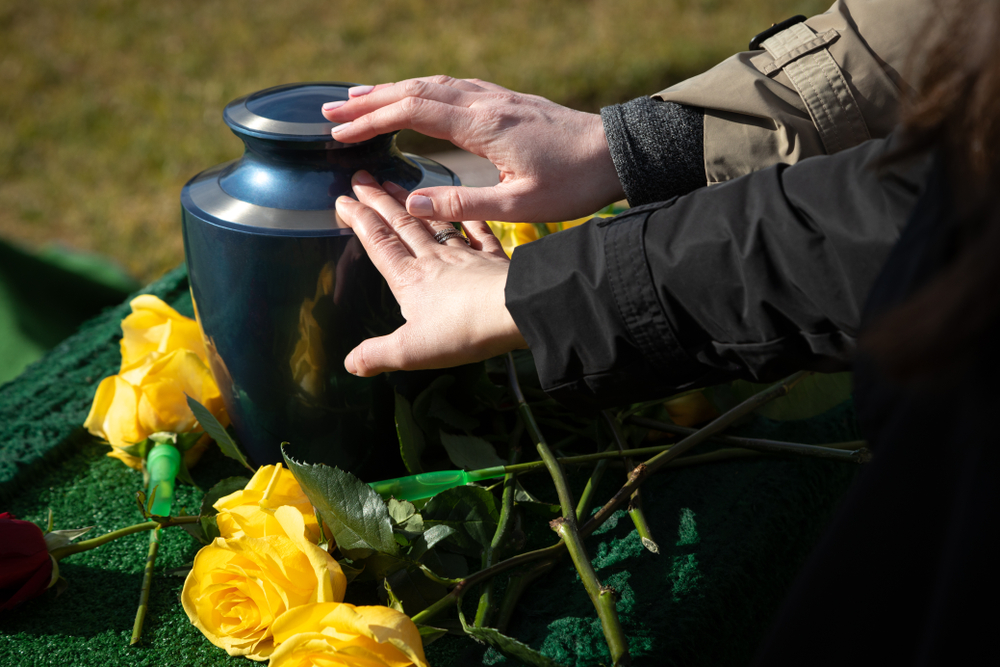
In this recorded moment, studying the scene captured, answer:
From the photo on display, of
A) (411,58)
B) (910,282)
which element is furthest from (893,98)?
(411,58)

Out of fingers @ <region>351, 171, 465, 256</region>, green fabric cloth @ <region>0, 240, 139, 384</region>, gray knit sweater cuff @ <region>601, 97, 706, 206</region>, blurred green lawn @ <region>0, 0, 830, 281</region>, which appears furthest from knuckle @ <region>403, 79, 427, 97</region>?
blurred green lawn @ <region>0, 0, 830, 281</region>

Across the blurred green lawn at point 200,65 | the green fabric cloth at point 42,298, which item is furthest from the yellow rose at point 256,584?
the blurred green lawn at point 200,65

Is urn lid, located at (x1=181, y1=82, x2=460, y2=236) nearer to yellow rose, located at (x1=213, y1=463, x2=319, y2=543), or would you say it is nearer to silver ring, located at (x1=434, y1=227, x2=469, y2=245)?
silver ring, located at (x1=434, y1=227, x2=469, y2=245)

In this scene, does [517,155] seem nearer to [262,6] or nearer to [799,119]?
[799,119]

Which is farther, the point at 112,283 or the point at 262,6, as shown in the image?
the point at 262,6

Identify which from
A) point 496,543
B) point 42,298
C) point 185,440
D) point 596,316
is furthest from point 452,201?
point 42,298

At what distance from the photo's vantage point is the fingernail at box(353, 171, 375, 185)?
0.77 meters

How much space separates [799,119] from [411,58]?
116 inches

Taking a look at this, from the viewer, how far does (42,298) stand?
1601 mm

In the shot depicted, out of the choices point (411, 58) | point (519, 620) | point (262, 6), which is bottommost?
point (519, 620)

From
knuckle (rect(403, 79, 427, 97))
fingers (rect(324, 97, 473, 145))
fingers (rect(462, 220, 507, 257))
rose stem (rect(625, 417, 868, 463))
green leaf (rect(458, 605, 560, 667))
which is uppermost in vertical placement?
knuckle (rect(403, 79, 427, 97))

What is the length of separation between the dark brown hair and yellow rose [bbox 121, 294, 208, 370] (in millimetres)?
811

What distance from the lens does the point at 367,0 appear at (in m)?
4.09

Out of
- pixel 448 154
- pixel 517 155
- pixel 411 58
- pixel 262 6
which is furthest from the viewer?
pixel 262 6
